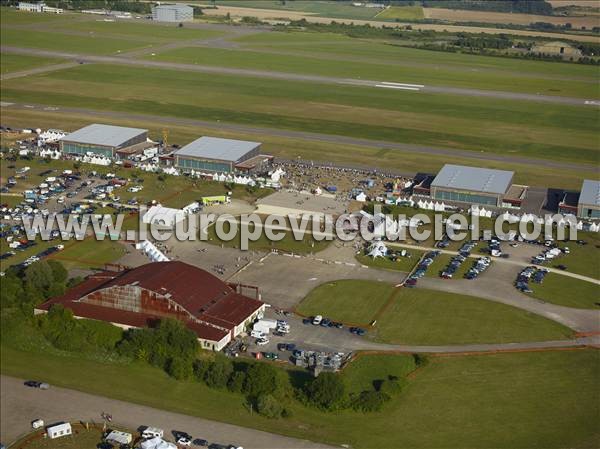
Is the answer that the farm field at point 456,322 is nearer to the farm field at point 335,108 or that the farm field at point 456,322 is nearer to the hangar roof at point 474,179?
the hangar roof at point 474,179

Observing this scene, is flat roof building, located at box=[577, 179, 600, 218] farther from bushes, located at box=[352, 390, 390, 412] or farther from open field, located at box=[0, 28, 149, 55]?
open field, located at box=[0, 28, 149, 55]

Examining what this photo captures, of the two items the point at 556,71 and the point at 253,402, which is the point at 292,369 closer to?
the point at 253,402

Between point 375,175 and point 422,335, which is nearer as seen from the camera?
point 422,335

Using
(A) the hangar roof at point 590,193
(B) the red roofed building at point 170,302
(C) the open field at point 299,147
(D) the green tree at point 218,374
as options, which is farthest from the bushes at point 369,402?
(C) the open field at point 299,147

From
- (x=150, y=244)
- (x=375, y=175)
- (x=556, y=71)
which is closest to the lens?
(x=150, y=244)

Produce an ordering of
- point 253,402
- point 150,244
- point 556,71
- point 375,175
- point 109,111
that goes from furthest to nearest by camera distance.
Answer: point 556,71, point 109,111, point 375,175, point 150,244, point 253,402

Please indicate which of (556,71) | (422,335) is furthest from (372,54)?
(422,335)

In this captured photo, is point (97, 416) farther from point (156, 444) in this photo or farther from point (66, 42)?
point (66, 42)
